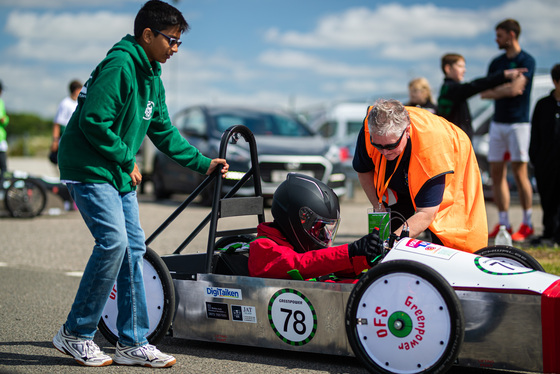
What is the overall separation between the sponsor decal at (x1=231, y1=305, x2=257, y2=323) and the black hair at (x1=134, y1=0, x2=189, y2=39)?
153cm

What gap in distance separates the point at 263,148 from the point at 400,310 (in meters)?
8.39

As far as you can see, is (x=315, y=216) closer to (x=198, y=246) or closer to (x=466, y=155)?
(x=466, y=155)

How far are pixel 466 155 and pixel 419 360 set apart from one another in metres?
1.49

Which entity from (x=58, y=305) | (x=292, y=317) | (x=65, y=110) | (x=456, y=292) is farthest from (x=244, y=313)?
(x=65, y=110)

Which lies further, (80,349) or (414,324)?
(80,349)

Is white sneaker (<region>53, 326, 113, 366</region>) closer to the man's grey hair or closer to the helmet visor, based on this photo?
the helmet visor

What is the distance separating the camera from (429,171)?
4.09 m

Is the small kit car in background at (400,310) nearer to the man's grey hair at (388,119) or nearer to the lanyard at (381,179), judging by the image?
the man's grey hair at (388,119)

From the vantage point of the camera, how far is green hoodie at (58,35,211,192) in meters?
3.53

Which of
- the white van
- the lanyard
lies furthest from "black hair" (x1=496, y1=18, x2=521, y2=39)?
the white van

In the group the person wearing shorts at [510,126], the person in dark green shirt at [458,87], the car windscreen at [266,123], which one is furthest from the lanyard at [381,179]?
→ the car windscreen at [266,123]

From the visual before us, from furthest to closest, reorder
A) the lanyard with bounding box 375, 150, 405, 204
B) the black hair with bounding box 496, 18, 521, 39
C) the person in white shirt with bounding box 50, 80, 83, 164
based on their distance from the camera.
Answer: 1. the person in white shirt with bounding box 50, 80, 83, 164
2. the black hair with bounding box 496, 18, 521, 39
3. the lanyard with bounding box 375, 150, 405, 204

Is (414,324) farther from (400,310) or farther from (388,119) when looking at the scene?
(388,119)

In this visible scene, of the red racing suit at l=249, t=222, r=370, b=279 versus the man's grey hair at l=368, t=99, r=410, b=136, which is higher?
the man's grey hair at l=368, t=99, r=410, b=136
